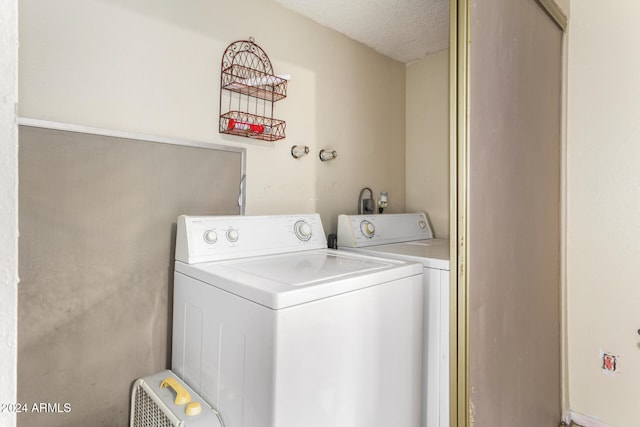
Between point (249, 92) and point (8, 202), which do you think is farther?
point (249, 92)

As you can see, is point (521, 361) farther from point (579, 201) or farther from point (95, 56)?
point (95, 56)

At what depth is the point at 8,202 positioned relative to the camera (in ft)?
1.43

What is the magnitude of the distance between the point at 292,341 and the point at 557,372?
1.62 m

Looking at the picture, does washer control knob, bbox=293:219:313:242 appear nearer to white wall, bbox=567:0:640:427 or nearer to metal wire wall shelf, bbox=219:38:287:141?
metal wire wall shelf, bbox=219:38:287:141

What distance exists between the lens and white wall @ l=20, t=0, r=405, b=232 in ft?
4.19

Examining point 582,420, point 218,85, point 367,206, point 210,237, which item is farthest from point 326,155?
point 582,420

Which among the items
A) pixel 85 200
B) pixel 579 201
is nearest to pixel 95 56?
pixel 85 200

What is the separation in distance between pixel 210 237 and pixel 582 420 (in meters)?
2.15

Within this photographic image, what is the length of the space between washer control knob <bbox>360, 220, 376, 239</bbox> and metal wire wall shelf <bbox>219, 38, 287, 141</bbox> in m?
0.66

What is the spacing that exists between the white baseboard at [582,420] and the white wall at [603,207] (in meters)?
0.02

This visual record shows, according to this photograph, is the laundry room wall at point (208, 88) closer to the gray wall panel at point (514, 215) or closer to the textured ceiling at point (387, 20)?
the textured ceiling at point (387, 20)

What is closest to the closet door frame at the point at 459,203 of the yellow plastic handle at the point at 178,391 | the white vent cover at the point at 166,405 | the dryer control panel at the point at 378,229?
the dryer control panel at the point at 378,229

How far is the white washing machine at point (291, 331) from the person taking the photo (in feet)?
3.26

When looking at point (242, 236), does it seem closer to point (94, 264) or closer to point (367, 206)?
point (94, 264)
